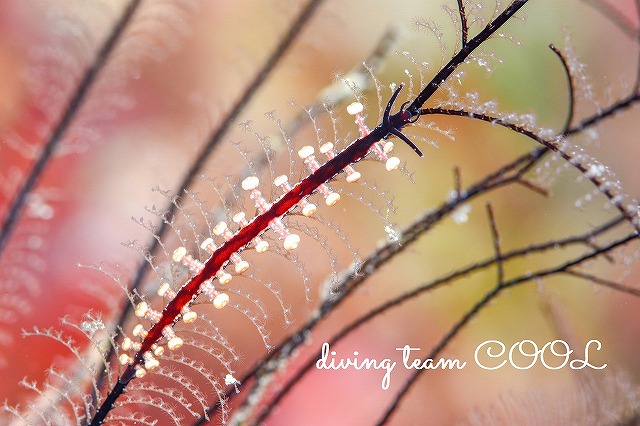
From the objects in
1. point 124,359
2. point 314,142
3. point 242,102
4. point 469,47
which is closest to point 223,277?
point 124,359

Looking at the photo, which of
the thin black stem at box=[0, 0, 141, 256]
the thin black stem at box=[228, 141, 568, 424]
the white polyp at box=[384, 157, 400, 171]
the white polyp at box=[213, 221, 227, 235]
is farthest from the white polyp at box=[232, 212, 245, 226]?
the thin black stem at box=[0, 0, 141, 256]

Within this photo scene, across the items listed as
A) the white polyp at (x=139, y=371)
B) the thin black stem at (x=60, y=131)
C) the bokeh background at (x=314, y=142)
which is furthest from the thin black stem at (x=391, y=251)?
the thin black stem at (x=60, y=131)

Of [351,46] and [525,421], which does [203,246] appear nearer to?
[525,421]

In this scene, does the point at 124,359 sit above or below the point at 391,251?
below

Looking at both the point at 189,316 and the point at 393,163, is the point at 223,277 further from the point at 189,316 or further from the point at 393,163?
the point at 393,163

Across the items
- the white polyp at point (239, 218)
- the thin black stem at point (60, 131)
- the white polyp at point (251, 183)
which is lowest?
the white polyp at point (239, 218)

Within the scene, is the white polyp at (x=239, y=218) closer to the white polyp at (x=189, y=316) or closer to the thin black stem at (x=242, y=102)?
the white polyp at (x=189, y=316)
